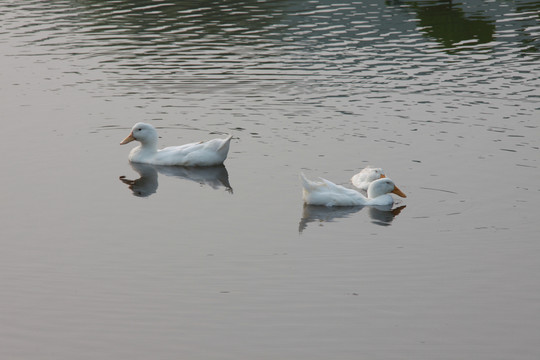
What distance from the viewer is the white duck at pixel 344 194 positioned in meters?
19.5

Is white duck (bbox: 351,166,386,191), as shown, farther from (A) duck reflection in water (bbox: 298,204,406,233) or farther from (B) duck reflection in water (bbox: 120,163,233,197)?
(B) duck reflection in water (bbox: 120,163,233,197)

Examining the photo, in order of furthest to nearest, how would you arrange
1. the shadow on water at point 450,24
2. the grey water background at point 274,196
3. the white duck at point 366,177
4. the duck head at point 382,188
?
the shadow on water at point 450,24 → the white duck at point 366,177 → the duck head at point 382,188 → the grey water background at point 274,196

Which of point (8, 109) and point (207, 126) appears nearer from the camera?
point (207, 126)

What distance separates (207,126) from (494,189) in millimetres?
8610

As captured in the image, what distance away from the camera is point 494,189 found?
2020 cm

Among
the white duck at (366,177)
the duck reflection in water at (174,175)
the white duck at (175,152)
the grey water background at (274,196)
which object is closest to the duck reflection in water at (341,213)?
the grey water background at (274,196)

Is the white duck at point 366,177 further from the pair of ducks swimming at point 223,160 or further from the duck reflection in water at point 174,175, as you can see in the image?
the duck reflection in water at point 174,175

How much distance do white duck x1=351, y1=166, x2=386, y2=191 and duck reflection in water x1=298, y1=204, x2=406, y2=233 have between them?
852mm

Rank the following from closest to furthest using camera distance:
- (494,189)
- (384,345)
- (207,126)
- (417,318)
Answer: (384,345), (417,318), (494,189), (207,126)

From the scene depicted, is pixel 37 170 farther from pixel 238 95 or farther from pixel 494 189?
pixel 494 189

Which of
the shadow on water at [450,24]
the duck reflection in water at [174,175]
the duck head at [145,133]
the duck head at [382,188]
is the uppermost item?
the duck head at [145,133]

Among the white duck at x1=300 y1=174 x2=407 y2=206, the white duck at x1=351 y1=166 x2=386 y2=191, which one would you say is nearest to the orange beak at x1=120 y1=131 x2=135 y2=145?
the white duck at x1=351 y1=166 x2=386 y2=191

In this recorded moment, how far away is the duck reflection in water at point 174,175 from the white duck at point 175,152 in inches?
5.7

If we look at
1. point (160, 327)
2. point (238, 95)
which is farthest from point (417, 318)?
point (238, 95)
